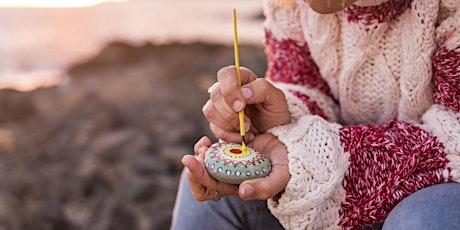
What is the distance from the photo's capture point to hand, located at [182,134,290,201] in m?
1.00

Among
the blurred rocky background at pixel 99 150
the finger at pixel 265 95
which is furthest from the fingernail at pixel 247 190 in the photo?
the blurred rocky background at pixel 99 150

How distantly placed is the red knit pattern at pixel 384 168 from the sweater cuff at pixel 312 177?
0.9 inches

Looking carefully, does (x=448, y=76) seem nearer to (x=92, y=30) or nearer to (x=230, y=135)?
(x=230, y=135)

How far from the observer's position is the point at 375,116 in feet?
4.41

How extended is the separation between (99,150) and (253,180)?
254 cm

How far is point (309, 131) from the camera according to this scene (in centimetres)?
112

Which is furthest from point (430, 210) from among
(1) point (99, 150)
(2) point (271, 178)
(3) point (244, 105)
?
(1) point (99, 150)

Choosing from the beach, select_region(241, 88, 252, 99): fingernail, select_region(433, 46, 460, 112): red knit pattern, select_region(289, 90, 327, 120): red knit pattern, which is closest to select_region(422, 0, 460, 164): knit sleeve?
select_region(433, 46, 460, 112): red knit pattern

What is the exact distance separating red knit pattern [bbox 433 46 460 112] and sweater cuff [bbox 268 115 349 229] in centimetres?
23

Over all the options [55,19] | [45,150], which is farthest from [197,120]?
[55,19]

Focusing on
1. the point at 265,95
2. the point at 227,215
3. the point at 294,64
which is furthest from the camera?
the point at 294,64

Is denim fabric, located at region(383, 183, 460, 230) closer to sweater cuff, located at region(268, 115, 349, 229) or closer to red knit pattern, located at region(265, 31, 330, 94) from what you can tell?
sweater cuff, located at region(268, 115, 349, 229)

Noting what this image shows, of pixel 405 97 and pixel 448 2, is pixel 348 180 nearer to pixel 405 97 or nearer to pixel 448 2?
pixel 405 97

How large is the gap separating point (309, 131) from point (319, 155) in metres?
0.06
